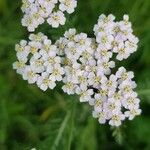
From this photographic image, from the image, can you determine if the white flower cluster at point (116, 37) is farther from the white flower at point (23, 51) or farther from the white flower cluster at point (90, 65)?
the white flower at point (23, 51)

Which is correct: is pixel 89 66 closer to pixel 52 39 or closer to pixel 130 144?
pixel 52 39

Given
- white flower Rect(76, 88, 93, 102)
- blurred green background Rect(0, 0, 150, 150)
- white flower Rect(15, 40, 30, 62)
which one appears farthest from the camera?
blurred green background Rect(0, 0, 150, 150)

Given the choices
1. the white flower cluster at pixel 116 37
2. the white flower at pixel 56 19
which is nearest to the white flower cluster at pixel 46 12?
the white flower at pixel 56 19

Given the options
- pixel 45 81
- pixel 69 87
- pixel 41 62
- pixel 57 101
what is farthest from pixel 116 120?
pixel 57 101

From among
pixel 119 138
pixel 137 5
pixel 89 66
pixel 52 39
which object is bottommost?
pixel 119 138

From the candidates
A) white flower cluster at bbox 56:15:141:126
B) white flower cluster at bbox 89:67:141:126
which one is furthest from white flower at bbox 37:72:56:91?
white flower cluster at bbox 89:67:141:126

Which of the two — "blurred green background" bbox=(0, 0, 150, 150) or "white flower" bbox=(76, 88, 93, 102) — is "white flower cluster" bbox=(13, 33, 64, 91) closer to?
"white flower" bbox=(76, 88, 93, 102)

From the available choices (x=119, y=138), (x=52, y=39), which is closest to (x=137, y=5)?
(x=52, y=39)
